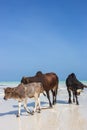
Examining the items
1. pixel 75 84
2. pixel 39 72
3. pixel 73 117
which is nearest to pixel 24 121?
pixel 73 117

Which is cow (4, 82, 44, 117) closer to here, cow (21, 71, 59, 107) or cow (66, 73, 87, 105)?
cow (21, 71, 59, 107)

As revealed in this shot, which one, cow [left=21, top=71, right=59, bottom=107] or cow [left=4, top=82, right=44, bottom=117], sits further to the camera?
cow [left=21, top=71, right=59, bottom=107]

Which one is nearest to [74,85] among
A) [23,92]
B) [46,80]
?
[46,80]

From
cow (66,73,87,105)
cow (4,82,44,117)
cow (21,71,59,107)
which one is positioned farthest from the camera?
cow (66,73,87,105)

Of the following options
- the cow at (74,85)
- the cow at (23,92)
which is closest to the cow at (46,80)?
the cow at (74,85)

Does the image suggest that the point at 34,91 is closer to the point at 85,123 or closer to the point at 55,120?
the point at 55,120

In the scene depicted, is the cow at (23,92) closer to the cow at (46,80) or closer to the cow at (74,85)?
the cow at (46,80)

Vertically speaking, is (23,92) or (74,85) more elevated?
(74,85)

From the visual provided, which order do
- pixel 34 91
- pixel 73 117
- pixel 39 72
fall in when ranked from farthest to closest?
pixel 39 72, pixel 34 91, pixel 73 117

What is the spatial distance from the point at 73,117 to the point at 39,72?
4100 mm

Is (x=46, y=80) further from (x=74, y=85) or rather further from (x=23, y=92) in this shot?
(x=23, y=92)

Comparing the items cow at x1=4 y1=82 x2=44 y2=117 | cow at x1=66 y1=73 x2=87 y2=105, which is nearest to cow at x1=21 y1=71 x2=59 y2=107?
cow at x1=66 y1=73 x2=87 y2=105

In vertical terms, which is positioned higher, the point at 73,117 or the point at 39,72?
the point at 39,72

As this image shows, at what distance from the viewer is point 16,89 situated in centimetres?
1290
